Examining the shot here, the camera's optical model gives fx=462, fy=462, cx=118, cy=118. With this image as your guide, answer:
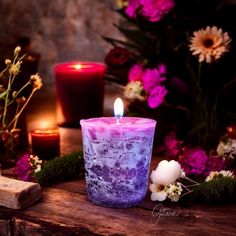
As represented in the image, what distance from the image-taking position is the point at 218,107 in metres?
1.32

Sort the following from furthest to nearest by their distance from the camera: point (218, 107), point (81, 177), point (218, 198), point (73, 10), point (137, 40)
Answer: point (73, 10), point (137, 40), point (218, 107), point (81, 177), point (218, 198)

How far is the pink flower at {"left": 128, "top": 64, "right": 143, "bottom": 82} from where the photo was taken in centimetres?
134

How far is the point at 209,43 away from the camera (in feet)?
4.19

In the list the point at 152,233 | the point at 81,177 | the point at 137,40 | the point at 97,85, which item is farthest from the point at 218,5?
the point at 152,233

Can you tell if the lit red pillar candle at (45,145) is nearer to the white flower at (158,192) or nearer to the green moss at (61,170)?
the green moss at (61,170)

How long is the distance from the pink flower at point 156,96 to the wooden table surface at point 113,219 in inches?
17.2

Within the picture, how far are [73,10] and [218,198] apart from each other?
1.48 metres

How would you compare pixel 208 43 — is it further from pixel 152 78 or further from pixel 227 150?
pixel 227 150

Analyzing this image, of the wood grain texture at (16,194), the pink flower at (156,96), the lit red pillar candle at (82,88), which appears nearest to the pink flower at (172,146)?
the pink flower at (156,96)

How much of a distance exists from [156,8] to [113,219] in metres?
0.72

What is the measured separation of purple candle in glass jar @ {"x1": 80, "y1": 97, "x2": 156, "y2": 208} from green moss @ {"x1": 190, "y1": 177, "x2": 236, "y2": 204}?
0.11 metres

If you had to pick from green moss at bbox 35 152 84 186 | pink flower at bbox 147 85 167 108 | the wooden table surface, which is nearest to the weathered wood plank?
the wooden table surface

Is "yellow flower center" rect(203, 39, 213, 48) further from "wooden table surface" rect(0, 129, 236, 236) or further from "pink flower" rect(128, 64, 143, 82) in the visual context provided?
"wooden table surface" rect(0, 129, 236, 236)

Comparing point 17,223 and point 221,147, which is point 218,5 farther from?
point 17,223
